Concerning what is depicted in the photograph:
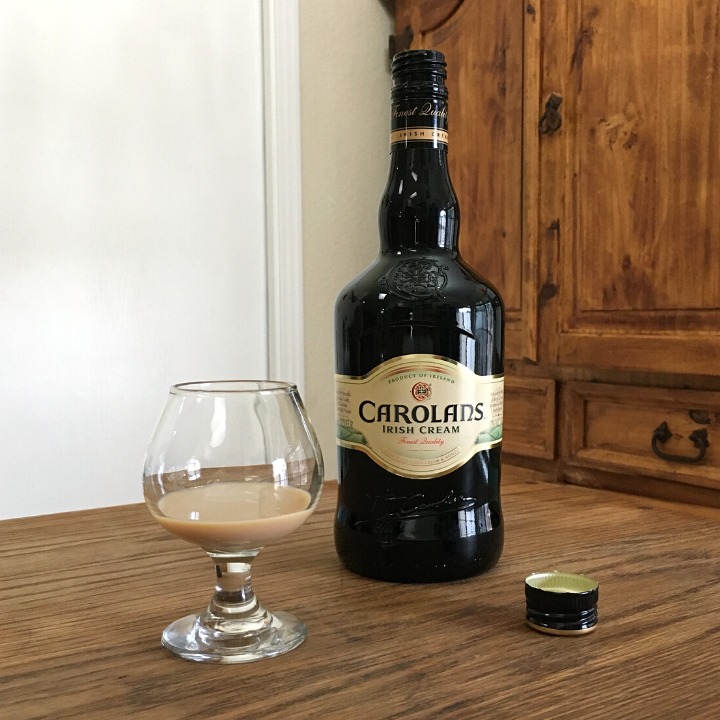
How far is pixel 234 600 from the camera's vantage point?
54cm

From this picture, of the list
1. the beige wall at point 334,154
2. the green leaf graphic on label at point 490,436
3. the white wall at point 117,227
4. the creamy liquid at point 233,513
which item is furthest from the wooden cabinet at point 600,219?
the creamy liquid at point 233,513

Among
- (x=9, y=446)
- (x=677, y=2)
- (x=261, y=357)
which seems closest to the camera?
(x=677, y=2)

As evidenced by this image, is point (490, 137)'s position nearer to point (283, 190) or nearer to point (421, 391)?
point (283, 190)

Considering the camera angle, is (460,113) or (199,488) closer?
(199,488)

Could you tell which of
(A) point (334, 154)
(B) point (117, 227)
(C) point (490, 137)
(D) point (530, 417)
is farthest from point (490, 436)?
(A) point (334, 154)

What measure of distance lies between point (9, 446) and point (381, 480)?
1.29m

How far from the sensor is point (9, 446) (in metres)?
1.72

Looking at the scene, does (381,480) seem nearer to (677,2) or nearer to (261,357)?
(677,2)

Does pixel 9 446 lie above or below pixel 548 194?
below

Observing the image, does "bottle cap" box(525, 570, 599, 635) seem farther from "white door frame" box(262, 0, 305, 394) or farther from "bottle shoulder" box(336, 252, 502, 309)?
"white door frame" box(262, 0, 305, 394)

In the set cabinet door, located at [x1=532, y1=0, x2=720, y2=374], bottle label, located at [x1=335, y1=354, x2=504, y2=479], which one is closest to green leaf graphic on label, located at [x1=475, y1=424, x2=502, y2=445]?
bottle label, located at [x1=335, y1=354, x2=504, y2=479]

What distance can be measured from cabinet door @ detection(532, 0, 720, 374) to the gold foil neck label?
2.67ft

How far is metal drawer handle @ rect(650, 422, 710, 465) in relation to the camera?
4.49ft

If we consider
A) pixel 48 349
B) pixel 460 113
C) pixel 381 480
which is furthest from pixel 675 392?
pixel 48 349
